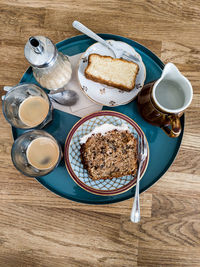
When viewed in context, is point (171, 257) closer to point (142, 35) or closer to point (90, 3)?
point (142, 35)

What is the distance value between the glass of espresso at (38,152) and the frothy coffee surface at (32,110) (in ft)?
0.21

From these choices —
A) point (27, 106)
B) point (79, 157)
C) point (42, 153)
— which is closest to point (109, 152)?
point (79, 157)

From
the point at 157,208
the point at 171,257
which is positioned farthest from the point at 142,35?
the point at 171,257

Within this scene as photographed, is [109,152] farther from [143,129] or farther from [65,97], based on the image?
[65,97]

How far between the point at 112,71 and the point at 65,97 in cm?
22

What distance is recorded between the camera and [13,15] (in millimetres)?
1119

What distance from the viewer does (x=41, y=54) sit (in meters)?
0.78

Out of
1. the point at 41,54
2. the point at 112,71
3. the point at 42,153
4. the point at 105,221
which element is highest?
the point at 41,54

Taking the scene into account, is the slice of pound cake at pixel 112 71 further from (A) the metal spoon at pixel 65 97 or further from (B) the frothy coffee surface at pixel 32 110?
(B) the frothy coffee surface at pixel 32 110

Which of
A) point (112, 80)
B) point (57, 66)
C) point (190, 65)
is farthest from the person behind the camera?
point (190, 65)

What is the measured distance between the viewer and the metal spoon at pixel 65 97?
0.98 m

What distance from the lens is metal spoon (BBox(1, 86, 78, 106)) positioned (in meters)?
0.98

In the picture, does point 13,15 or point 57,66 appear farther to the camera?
point 13,15

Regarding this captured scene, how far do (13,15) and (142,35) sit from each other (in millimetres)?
615
